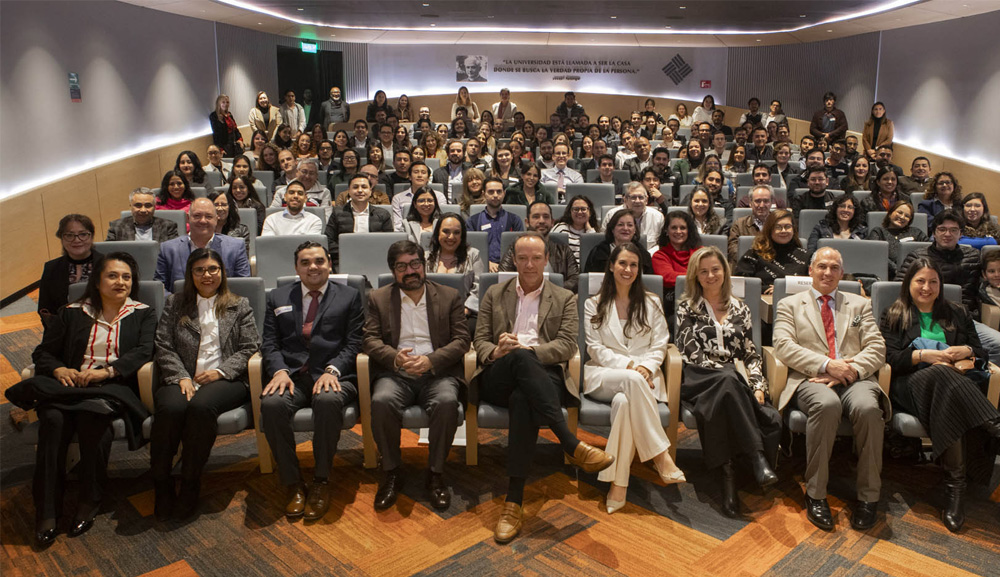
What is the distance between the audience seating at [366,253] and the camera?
14.0 feet

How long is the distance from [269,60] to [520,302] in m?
10.6

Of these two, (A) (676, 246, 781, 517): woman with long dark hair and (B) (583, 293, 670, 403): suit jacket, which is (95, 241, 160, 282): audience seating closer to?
(B) (583, 293, 670, 403): suit jacket

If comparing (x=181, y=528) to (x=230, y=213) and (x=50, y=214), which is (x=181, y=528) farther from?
(x=50, y=214)

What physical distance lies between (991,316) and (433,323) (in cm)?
287

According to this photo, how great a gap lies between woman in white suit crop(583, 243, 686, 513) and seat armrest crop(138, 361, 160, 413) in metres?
1.84

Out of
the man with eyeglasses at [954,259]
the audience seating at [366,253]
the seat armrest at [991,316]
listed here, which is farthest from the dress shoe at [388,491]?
the seat armrest at [991,316]

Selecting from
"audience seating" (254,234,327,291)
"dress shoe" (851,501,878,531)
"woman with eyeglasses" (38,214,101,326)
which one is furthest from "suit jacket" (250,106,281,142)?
"dress shoe" (851,501,878,531)

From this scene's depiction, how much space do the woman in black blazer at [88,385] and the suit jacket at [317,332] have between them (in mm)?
511

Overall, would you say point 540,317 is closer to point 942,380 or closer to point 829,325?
point 829,325

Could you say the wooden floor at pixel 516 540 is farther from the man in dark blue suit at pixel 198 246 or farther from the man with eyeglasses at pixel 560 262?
the man with eyeglasses at pixel 560 262

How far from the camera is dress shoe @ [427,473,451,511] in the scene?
2859 mm

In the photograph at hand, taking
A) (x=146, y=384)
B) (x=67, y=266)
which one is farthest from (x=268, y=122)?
(x=146, y=384)

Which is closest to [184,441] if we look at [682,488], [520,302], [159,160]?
[520,302]

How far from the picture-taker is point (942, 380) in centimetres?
283
